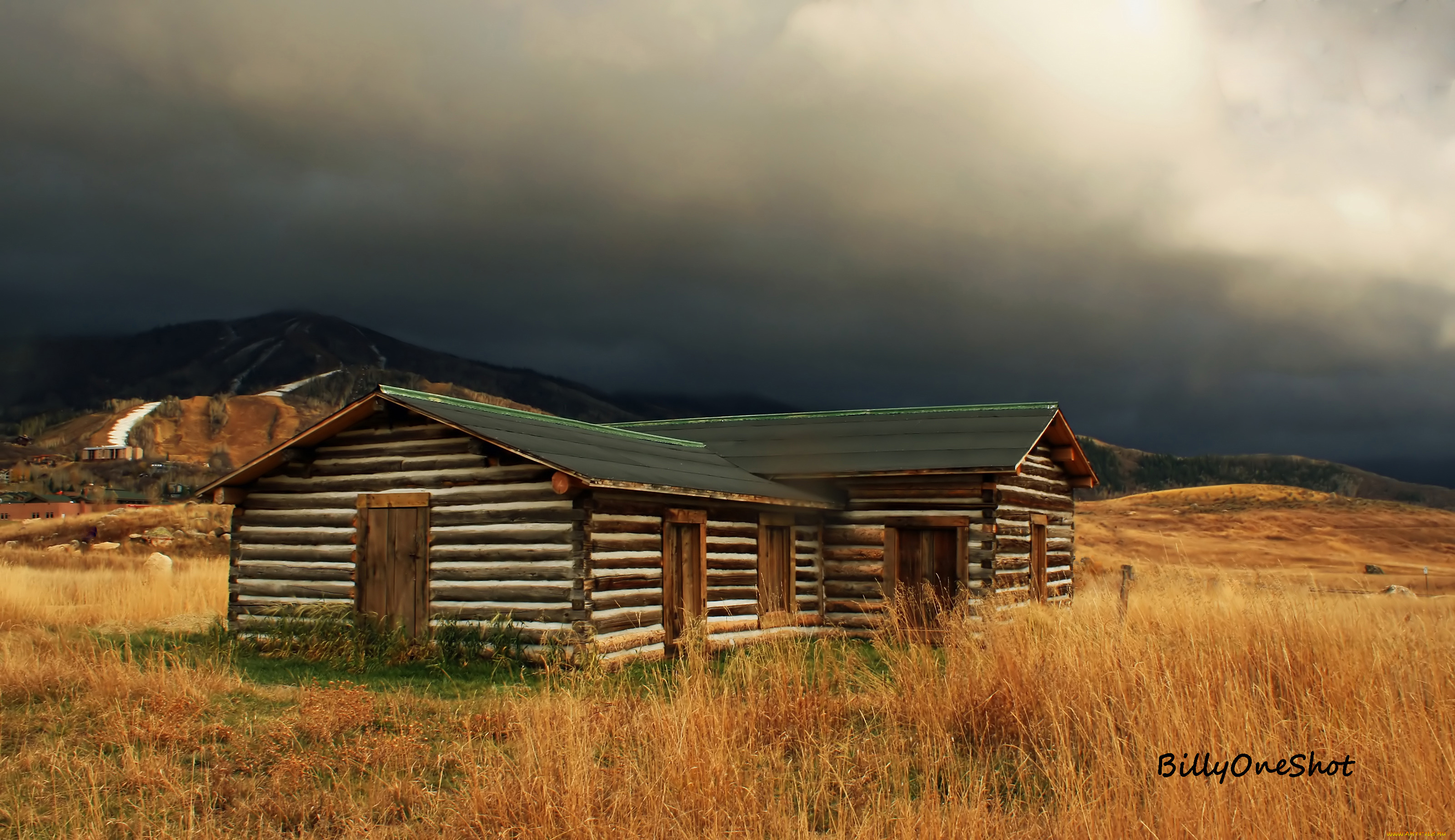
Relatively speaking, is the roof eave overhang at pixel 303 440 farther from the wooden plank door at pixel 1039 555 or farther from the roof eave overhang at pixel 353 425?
the wooden plank door at pixel 1039 555

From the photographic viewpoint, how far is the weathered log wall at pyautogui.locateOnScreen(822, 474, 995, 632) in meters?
18.6

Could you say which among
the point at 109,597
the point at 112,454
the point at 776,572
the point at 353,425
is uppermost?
the point at 112,454

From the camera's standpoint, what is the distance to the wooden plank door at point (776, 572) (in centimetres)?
1805

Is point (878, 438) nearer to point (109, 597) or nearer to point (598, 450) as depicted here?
point (598, 450)

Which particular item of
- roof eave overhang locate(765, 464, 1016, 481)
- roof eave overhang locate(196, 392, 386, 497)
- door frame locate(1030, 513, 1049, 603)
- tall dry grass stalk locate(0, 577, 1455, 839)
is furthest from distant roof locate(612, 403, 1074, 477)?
tall dry grass stalk locate(0, 577, 1455, 839)

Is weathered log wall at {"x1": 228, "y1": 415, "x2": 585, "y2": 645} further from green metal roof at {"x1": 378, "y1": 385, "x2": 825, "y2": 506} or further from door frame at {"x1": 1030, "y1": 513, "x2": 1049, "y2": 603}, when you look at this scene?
door frame at {"x1": 1030, "y1": 513, "x2": 1049, "y2": 603}

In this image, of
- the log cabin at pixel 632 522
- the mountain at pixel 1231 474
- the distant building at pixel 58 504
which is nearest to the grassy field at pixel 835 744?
the log cabin at pixel 632 522

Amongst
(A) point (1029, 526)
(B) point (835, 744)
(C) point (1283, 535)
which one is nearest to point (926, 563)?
(A) point (1029, 526)

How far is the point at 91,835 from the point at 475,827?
2167 millimetres

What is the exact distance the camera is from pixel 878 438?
2080 centimetres

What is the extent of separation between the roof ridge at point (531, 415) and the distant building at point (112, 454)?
67.1 metres

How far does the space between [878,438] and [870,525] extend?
2215 millimetres

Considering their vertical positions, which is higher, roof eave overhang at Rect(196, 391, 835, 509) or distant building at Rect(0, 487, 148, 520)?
roof eave overhang at Rect(196, 391, 835, 509)

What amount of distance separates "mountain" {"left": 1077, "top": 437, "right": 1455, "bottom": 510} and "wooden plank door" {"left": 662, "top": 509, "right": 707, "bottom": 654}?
348 feet
